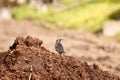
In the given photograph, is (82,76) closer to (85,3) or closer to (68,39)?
(68,39)

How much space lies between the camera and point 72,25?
40.9m

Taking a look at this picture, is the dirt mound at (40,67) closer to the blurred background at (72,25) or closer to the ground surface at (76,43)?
the ground surface at (76,43)

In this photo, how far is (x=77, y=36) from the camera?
3666cm

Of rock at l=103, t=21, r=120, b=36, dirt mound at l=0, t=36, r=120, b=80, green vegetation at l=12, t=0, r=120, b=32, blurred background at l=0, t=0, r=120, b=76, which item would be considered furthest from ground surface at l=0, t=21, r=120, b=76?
dirt mound at l=0, t=36, r=120, b=80

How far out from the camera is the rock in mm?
35875

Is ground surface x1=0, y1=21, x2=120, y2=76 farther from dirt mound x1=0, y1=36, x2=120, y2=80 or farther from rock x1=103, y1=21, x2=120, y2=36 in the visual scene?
dirt mound x1=0, y1=36, x2=120, y2=80

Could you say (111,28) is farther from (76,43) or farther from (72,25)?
(72,25)

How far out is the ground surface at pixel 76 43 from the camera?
26.4 metres

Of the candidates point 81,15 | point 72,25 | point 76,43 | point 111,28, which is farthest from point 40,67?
point 81,15

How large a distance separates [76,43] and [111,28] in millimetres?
4131

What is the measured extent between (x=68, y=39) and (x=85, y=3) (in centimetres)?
1282

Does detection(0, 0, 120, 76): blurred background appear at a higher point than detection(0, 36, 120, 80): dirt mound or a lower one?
higher

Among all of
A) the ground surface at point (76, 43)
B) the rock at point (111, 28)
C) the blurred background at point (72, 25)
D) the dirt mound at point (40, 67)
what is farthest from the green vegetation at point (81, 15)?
the dirt mound at point (40, 67)

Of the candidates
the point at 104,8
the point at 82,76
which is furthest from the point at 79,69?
the point at 104,8
